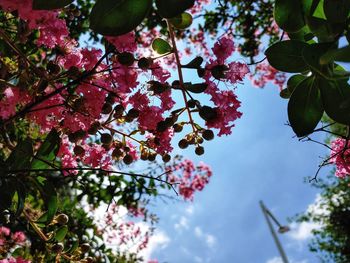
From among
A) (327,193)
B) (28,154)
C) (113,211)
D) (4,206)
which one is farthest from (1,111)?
(327,193)

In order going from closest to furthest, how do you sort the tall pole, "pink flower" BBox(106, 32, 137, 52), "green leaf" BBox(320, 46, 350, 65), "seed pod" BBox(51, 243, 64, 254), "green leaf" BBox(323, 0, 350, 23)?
"green leaf" BBox(320, 46, 350, 65)
"green leaf" BBox(323, 0, 350, 23)
"pink flower" BBox(106, 32, 137, 52)
"seed pod" BBox(51, 243, 64, 254)
the tall pole

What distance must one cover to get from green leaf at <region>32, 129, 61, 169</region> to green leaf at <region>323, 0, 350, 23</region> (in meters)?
1.00

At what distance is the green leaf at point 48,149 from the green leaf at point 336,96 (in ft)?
3.10

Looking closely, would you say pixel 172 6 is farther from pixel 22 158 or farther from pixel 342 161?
pixel 342 161

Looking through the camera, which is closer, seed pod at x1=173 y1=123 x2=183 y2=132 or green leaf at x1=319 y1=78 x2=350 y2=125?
green leaf at x1=319 y1=78 x2=350 y2=125

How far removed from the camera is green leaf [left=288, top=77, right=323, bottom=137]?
1252 mm

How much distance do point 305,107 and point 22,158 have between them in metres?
1.02

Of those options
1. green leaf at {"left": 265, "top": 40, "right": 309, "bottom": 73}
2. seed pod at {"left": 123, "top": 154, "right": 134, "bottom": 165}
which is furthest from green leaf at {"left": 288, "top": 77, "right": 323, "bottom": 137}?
seed pod at {"left": 123, "top": 154, "right": 134, "bottom": 165}

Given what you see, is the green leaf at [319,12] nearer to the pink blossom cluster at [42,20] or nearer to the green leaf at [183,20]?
the green leaf at [183,20]

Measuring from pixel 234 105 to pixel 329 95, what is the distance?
343 millimetres

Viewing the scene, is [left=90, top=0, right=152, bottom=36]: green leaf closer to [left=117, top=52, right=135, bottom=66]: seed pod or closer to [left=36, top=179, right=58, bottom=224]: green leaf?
[left=117, top=52, right=135, bottom=66]: seed pod

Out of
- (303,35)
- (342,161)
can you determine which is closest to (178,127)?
(303,35)

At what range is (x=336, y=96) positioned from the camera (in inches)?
46.3

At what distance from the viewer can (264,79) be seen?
7457mm
